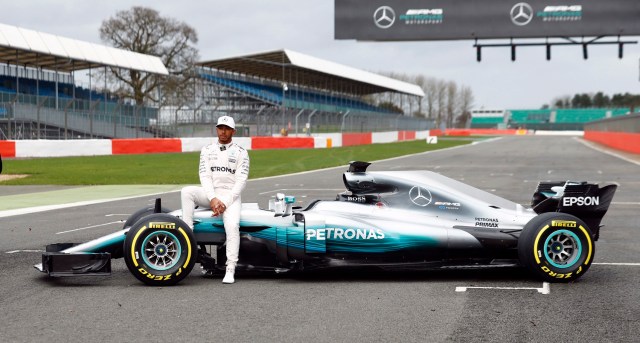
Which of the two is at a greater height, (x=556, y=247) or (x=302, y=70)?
(x=302, y=70)

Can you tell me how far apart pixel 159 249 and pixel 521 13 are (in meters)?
26.7

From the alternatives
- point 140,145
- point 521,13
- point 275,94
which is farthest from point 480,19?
point 275,94

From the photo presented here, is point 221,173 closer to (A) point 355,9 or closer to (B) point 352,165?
(B) point 352,165

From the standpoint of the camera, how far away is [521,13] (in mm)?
30484

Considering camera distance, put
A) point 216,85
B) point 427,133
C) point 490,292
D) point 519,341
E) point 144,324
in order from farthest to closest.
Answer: point 427,133 → point 216,85 → point 490,292 → point 144,324 → point 519,341

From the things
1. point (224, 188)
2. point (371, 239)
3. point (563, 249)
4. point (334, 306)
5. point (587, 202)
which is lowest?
point (334, 306)

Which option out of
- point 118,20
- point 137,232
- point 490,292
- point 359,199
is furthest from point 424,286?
point 118,20

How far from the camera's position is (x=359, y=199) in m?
7.25

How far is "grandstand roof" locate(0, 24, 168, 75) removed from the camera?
37.0m

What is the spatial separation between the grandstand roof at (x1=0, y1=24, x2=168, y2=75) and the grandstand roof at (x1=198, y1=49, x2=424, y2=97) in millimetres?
7177

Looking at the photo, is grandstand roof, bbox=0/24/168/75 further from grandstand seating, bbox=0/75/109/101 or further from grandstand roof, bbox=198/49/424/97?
grandstand roof, bbox=198/49/424/97

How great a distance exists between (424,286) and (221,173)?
7.04 ft

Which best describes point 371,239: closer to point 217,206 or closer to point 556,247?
point 217,206

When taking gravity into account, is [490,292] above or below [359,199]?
Result: below
